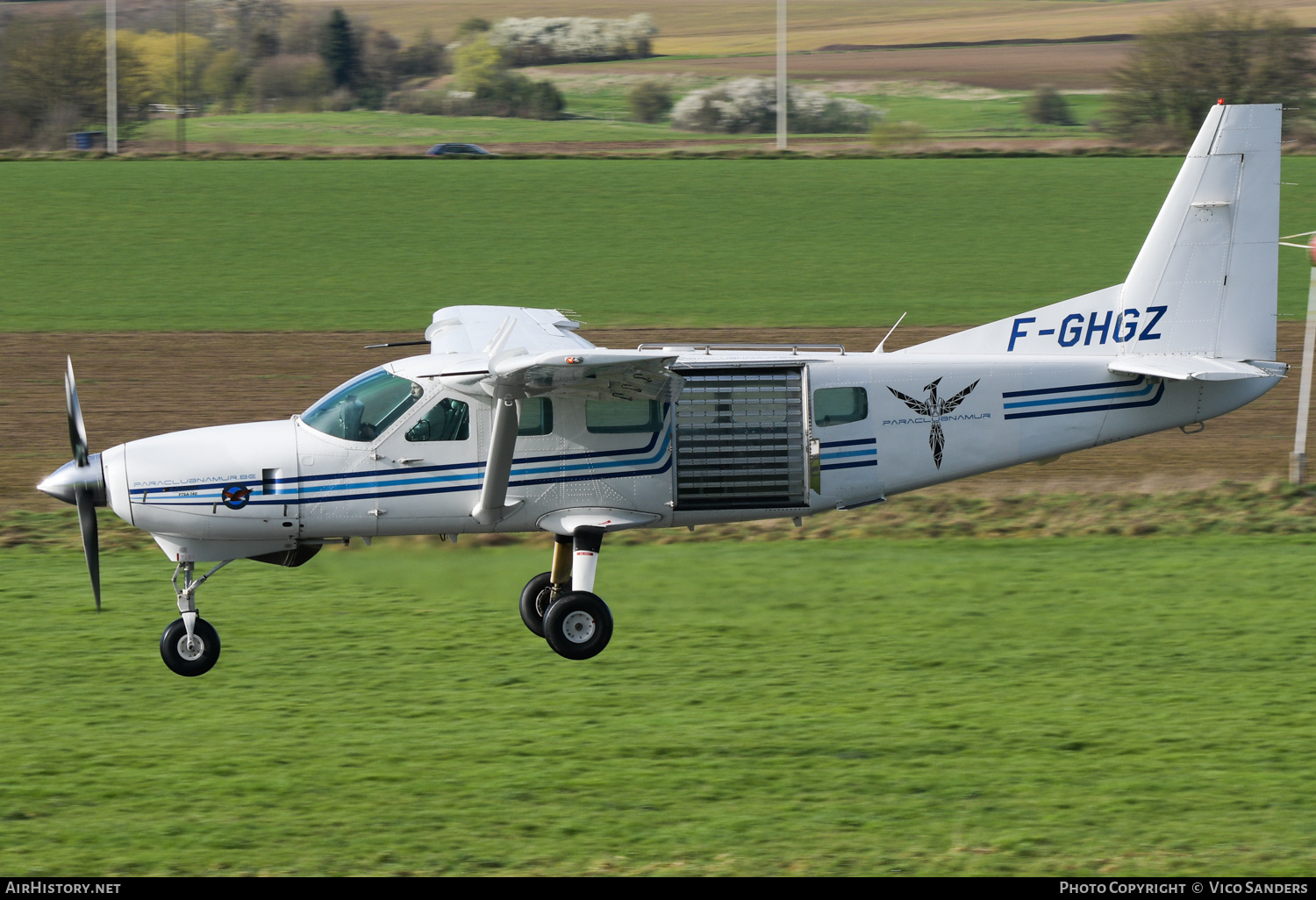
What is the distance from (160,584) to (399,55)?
6679cm

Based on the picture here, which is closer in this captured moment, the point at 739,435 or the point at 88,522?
the point at 88,522

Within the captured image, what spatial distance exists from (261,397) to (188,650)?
12.5 m

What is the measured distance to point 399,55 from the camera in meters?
77.6

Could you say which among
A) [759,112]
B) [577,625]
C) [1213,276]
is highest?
[759,112]

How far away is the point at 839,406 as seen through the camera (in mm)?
12766

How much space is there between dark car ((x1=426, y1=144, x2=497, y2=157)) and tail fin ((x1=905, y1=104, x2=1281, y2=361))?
38.4m

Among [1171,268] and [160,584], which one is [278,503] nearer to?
[160,584]

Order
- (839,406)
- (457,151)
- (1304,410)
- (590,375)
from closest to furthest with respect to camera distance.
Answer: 1. (590,375)
2. (839,406)
3. (1304,410)
4. (457,151)

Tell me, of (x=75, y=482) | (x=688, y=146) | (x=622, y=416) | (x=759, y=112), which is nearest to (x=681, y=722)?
(x=622, y=416)

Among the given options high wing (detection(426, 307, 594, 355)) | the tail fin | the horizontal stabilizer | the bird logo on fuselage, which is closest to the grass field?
high wing (detection(426, 307, 594, 355))

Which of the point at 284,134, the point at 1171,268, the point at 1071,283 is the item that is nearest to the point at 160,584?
the point at 1171,268

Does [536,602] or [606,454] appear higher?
[606,454]

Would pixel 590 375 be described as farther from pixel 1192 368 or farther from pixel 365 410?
pixel 1192 368

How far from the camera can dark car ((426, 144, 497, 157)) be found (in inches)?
1962
